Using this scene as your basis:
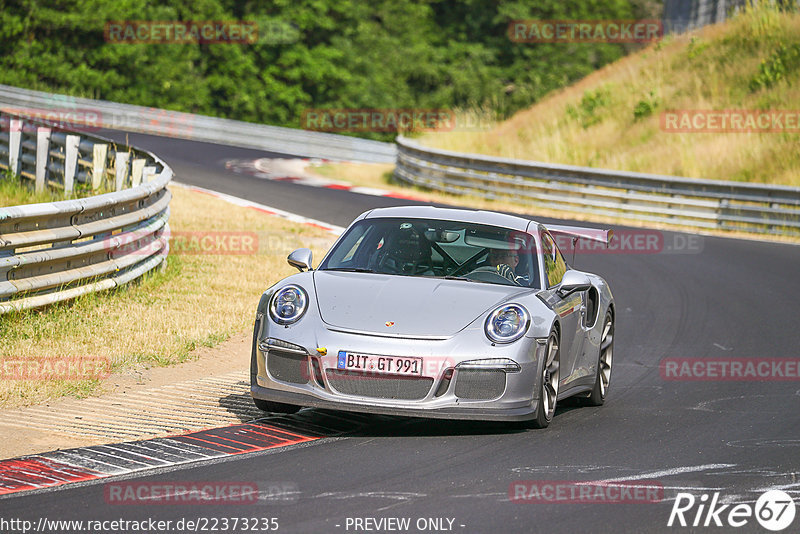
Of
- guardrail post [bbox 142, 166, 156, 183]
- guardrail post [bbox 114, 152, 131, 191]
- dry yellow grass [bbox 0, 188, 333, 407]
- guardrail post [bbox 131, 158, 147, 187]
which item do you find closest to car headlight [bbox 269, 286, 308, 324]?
dry yellow grass [bbox 0, 188, 333, 407]

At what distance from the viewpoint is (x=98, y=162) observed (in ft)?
54.2

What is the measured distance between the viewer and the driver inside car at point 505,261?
814 centimetres

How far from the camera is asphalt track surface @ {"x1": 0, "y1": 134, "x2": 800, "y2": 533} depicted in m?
5.50

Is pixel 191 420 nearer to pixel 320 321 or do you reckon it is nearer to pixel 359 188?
pixel 320 321

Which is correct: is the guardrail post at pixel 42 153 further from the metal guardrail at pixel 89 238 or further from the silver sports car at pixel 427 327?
the silver sports car at pixel 427 327

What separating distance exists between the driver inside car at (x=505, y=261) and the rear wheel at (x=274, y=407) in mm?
1683

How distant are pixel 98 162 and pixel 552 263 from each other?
9.59 meters

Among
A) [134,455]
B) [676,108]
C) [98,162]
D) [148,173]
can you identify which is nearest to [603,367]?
[134,455]

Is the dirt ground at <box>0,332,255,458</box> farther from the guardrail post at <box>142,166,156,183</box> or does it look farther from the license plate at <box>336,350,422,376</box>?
the guardrail post at <box>142,166,156,183</box>

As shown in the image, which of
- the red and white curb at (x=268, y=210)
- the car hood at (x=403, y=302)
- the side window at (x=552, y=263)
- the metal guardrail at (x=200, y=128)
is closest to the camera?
the car hood at (x=403, y=302)

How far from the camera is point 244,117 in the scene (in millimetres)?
58281

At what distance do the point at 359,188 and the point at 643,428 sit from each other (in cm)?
1984

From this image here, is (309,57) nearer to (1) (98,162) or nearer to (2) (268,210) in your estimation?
(2) (268,210)

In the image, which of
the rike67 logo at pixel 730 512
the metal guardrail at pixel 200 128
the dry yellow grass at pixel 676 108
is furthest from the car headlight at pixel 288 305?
the metal guardrail at pixel 200 128
